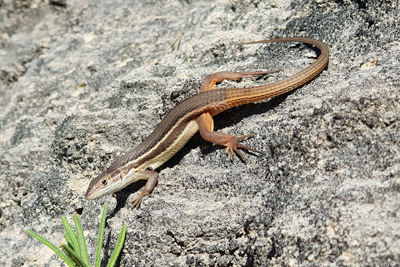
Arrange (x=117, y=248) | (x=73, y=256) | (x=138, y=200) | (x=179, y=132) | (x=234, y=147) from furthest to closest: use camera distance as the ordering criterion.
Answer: (x=179, y=132), (x=138, y=200), (x=234, y=147), (x=73, y=256), (x=117, y=248)

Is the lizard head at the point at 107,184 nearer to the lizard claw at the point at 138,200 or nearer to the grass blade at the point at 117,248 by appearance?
the lizard claw at the point at 138,200

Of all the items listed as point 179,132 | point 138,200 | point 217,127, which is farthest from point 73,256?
point 217,127

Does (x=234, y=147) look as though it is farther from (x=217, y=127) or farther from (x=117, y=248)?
Result: (x=117, y=248)

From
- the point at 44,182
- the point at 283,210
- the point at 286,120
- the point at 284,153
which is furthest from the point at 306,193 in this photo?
the point at 44,182

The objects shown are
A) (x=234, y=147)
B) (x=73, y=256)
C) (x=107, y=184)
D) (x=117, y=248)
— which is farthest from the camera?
(x=107, y=184)

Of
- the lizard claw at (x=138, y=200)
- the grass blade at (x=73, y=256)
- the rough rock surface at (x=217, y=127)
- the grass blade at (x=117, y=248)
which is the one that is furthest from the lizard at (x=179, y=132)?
the grass blade at (x=73, y=256)

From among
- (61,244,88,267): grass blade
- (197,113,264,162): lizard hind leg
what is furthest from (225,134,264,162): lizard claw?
(61,244,88,267): grass blade
